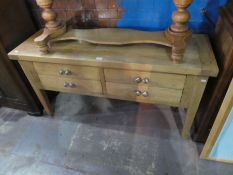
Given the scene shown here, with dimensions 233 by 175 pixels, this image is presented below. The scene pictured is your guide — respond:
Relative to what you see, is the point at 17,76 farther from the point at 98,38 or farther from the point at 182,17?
the point at 182,17

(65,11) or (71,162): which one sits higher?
(65,11)

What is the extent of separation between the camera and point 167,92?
1.10 meters

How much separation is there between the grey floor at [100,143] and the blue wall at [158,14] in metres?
0.70

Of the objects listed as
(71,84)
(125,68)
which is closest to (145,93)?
(125,68)

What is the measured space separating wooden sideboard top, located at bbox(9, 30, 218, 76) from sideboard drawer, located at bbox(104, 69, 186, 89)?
0.14 ft

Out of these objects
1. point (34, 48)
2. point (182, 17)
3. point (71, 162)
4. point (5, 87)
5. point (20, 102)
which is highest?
point (182, 17)

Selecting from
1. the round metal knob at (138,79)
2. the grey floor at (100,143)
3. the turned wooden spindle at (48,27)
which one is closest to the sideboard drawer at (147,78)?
the round metal knob at (138,79)

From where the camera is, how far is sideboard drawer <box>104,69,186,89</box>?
1021 millimetres

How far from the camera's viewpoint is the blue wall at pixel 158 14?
45.5 inches

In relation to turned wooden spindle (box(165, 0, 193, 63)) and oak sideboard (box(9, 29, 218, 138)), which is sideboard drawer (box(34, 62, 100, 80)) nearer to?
oak sideboard (box(9, 29, 218, 138))

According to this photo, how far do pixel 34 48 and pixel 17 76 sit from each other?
32 cm

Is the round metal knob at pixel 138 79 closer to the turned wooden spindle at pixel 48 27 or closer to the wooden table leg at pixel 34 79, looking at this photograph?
the turned wooden spindle at pixel 48 27

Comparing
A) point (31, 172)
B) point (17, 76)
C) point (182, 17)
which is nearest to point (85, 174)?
point (31, 172)

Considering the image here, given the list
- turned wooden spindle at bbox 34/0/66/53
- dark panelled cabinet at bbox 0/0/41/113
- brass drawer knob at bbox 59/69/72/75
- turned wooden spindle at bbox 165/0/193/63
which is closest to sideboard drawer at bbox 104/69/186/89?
turned wooden spindle at bbox 165/0/193/63
